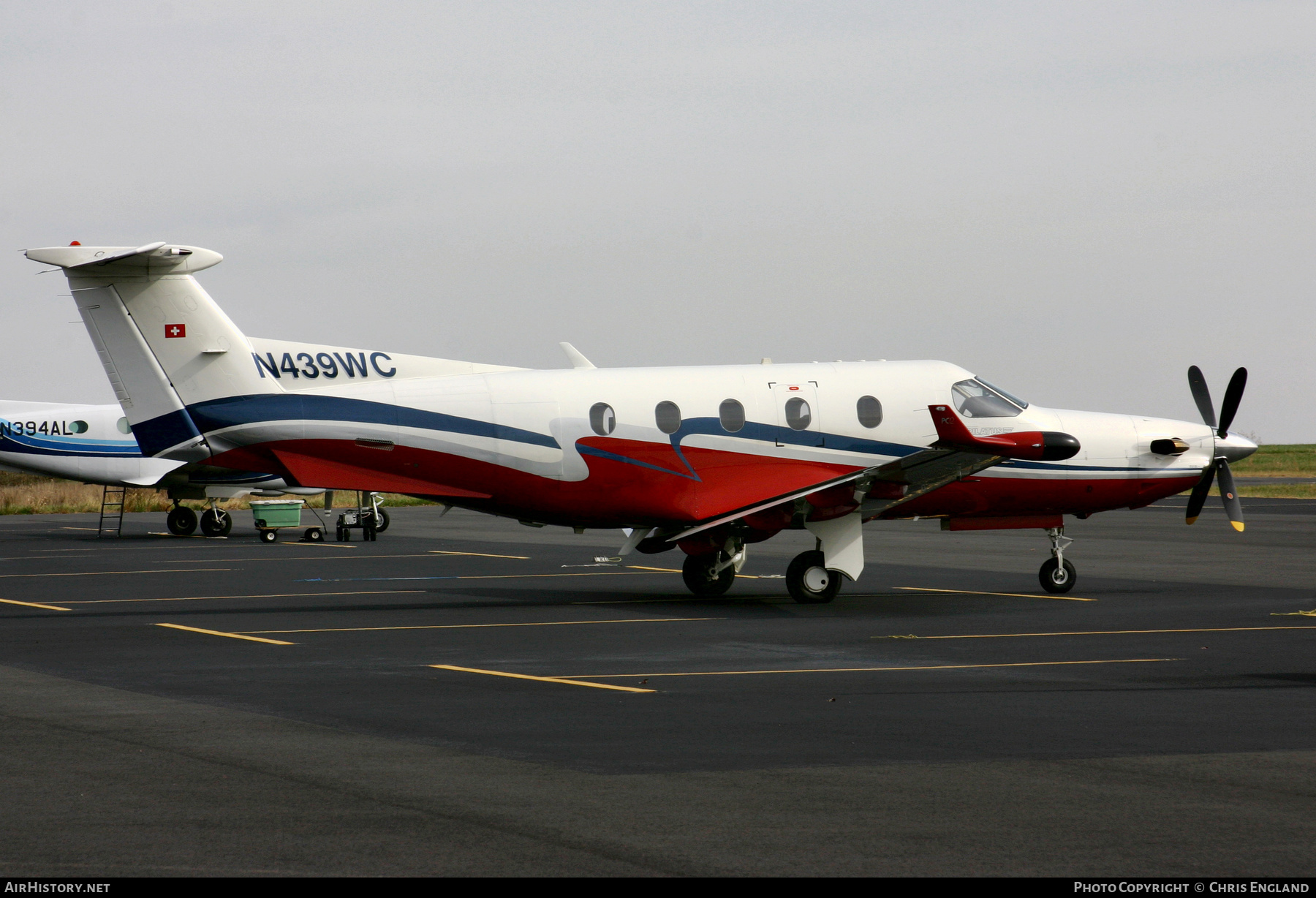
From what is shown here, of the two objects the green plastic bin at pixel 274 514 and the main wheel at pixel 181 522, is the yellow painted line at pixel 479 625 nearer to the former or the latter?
the green plastic bin at pixel 274 514

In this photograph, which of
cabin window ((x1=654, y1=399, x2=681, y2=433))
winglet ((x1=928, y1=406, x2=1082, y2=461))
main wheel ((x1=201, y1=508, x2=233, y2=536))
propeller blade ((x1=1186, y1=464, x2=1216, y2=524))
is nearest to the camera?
winglet ((x1=928, y1=406, x2=1082, y2=461))

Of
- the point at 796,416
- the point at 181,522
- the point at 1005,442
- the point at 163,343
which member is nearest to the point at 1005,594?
the point at 1005,442

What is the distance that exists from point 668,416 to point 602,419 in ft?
2.94

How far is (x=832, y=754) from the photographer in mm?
8867

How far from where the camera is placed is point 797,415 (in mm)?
19266

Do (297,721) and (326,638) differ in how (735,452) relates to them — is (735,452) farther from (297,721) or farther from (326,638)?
(297,721)

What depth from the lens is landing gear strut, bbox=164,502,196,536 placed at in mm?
36812

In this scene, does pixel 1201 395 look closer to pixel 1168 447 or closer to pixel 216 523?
pixel 1168 447

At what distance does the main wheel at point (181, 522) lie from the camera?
121ft

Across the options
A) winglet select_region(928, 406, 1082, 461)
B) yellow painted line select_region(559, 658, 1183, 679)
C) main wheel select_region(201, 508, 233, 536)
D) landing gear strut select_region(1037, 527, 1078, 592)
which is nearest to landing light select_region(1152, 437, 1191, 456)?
landing gear strut select_region(1037, 527, 1078, 592)

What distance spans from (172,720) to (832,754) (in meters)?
4.87

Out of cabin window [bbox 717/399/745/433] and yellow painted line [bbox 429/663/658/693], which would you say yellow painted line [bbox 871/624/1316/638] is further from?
cabin window [bbox 717/399/745/433]

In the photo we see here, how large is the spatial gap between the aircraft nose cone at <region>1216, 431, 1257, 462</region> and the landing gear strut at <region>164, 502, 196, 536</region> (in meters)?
26.2

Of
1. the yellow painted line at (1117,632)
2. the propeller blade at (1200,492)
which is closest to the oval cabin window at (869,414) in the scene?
the yellow painted line at (1117,632)
